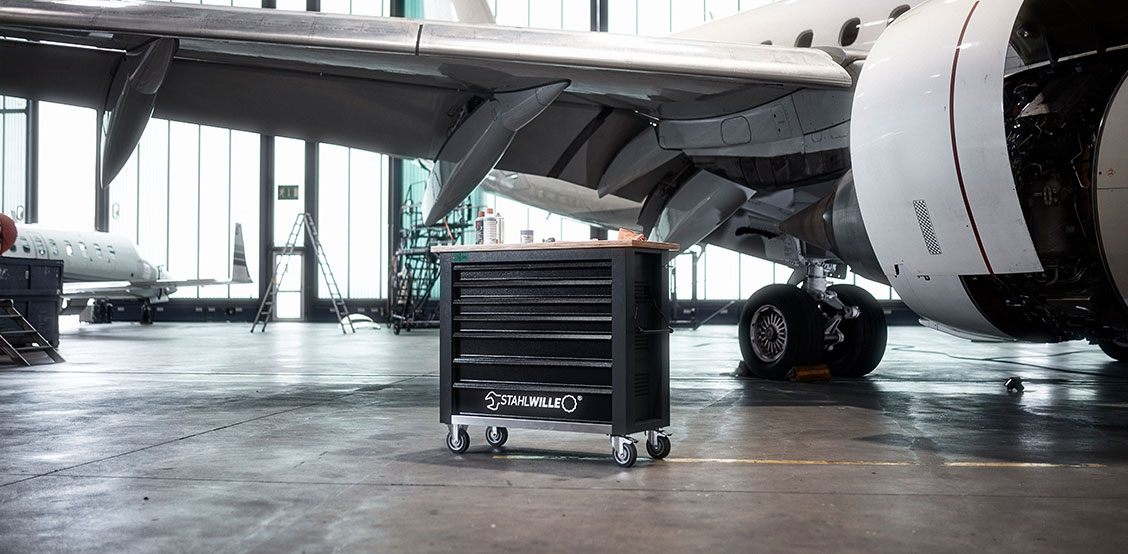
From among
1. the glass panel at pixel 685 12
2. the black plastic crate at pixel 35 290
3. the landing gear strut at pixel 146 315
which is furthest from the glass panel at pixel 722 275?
the black plastic crate at pixel 35 290

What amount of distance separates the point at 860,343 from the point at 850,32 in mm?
3224

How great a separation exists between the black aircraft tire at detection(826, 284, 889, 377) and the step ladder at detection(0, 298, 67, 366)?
367 inches

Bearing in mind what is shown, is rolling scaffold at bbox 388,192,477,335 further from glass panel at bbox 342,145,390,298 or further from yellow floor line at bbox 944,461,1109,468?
yellow floor line at bbox 944,461,1109,468

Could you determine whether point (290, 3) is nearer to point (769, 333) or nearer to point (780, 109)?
point (769, 333)

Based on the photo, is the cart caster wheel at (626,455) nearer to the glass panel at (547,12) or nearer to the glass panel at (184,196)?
the glass panel at (547,12)

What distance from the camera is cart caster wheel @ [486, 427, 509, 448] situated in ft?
16.2


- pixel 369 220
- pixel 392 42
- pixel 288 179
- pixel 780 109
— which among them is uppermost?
pixel 288 179

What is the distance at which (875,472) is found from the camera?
4.24 meters

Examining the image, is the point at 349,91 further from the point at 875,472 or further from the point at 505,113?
the point at 875,472

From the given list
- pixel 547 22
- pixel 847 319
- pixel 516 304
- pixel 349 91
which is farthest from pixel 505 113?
pixel 547 22

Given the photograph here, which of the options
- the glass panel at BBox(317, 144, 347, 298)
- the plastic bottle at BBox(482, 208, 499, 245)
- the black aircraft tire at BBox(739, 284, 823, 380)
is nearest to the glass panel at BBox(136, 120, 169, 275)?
the glass panel at BBox(317, 144, 347, 298)

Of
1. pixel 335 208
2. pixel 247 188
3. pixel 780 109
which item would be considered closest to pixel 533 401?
pixel 780 109

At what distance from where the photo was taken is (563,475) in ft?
13.8

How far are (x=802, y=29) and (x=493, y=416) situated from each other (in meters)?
4.57
